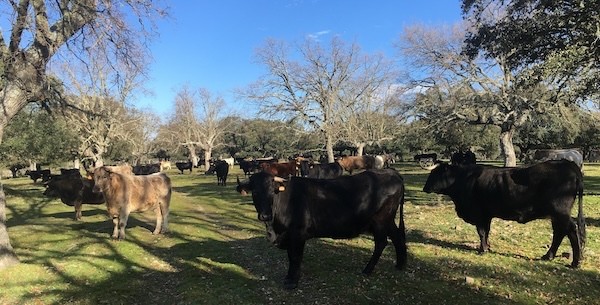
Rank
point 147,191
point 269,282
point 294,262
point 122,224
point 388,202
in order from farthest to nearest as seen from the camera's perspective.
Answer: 1. point 147,191
2. point 122,224
3. point 388,202
4. point 269,282
5. point 294,262

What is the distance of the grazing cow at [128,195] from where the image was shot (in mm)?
10180

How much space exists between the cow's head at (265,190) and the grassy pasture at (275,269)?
1143 millimetres

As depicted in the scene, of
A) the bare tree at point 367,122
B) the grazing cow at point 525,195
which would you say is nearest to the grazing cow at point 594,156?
the bare tree at point 367,122

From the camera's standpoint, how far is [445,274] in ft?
22.4

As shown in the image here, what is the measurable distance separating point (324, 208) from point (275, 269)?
60.6 inches

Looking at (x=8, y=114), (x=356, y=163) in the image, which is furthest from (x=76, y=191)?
(x=356, y=163)

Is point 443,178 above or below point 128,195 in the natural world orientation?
above

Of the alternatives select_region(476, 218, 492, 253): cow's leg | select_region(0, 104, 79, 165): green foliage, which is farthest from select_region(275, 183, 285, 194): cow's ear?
select_region(0, 104, 79, 165): green foliage

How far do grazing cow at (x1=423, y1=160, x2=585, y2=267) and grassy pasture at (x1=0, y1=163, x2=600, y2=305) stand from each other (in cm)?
54

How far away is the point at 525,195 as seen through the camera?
7598mm

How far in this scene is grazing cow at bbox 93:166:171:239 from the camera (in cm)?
1018

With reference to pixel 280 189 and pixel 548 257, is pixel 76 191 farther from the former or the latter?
pixel 548 257

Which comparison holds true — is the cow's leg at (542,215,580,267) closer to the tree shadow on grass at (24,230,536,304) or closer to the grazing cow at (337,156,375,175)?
the tree shadow on grass at (24,230,536,304)

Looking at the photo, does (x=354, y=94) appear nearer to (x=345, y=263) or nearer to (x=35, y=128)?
(x=35, y=128)
